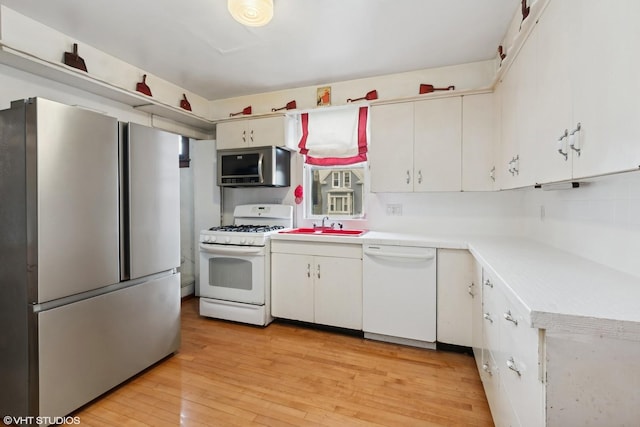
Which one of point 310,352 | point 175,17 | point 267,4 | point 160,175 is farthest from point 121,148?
point 310,352

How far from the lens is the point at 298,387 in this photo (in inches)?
75.8

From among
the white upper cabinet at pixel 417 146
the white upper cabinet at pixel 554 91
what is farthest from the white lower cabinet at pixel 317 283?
the white upper cabinet at pixel 554 91

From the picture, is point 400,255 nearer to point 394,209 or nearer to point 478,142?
point 394,209

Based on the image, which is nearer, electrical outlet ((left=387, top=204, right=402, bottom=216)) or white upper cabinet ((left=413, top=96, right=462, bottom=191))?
white upper cabinet ((left=413, top=96, right=462, bottom=191))

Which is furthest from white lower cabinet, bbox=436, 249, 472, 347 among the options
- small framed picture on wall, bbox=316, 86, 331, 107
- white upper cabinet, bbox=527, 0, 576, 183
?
small framed picture on wall, bbox=316, 86, 331, 107

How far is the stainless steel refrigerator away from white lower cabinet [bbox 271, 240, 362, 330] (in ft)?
3.82

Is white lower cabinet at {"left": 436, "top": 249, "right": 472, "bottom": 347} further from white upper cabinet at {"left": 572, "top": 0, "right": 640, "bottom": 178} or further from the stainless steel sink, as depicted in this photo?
white upper cabinet at {"left": 572, "top": 0, "right": 640, "bottom": 178}

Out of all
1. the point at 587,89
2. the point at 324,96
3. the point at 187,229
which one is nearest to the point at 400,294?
the point at 587,89

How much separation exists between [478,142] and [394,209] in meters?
0.98

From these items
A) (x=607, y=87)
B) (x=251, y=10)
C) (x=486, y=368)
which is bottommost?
(x=486, y=368)

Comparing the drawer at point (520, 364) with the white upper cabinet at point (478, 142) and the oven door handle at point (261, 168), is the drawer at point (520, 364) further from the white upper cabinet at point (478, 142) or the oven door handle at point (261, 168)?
the oven door handle at point (261, 168)

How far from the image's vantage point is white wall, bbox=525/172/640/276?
123 centimetres

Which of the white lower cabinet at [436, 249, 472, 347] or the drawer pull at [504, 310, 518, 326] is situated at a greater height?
the drawer pull at [504, 310, 518, 326]

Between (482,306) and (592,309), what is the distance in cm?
105
